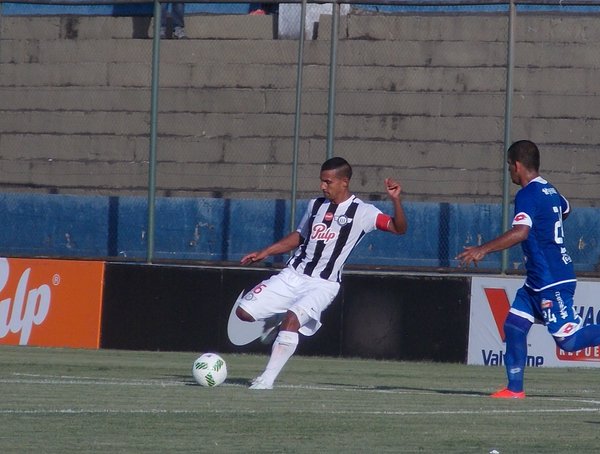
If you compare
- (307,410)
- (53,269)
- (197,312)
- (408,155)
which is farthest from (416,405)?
(408,155)

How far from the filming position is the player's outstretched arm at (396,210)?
388 inches

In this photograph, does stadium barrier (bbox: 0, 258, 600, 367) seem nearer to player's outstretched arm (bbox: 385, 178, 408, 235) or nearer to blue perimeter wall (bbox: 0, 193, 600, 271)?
blue perimeter wall (bbox: 0, 193, 600, 271)

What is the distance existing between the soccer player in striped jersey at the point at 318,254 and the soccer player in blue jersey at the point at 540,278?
103cm

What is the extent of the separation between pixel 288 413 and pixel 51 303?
808 cm

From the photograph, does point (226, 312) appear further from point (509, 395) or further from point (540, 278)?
point (540, 278)

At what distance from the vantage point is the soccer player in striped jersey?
10.1 metres

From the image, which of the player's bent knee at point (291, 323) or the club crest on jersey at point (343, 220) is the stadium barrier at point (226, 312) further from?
the player's bent knee at point (291, 323)

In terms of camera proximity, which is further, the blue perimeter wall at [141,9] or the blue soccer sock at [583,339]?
the blue perimeter wall at [141,9]

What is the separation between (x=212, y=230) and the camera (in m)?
18.0

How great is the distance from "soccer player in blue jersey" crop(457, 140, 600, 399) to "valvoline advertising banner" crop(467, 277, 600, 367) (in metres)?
5.13

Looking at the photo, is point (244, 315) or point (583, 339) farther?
point (244, 315)

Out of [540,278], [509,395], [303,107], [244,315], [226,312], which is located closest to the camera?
[540,278]

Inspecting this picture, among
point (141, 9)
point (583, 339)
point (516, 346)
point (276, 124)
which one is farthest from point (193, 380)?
point (141, 9)

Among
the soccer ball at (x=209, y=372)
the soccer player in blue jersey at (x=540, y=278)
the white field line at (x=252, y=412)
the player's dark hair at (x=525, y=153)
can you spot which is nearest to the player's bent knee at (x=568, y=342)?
the soccer player in blue jersey at (x=540, y=278)
